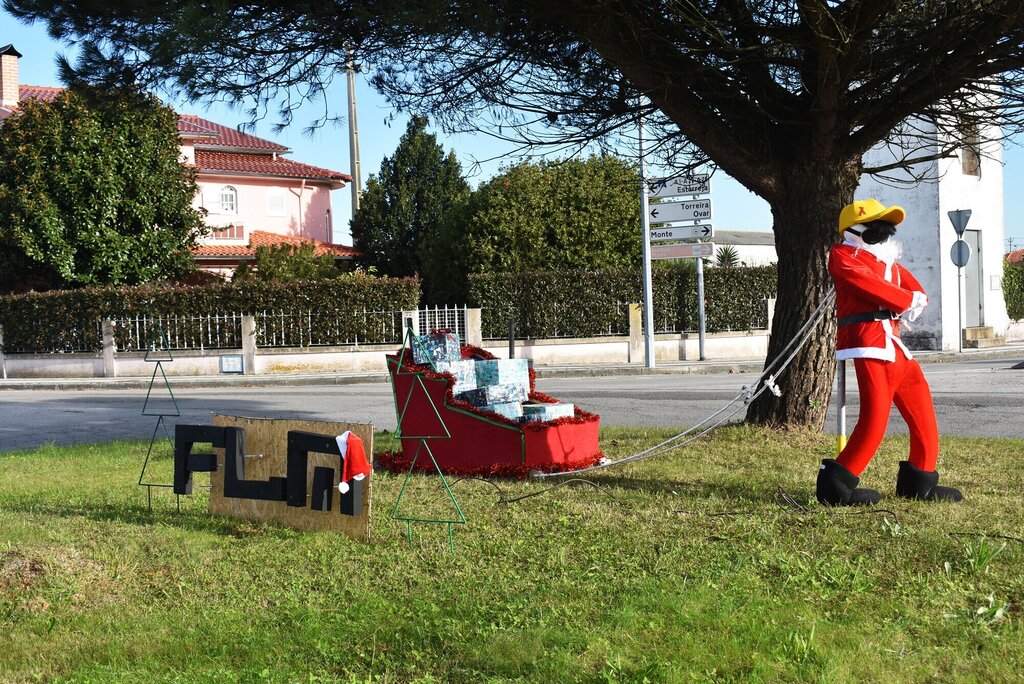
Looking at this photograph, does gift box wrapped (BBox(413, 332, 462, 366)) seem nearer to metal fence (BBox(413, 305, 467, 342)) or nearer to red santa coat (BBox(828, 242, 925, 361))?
red santa coat (BBox(828, 242, 925, 361))

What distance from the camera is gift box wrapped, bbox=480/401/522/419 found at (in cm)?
801

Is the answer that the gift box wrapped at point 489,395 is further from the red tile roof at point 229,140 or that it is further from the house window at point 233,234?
the red tile roof at point 229,140

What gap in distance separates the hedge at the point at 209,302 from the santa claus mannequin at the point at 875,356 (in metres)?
19.6

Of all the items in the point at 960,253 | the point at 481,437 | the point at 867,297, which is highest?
the point at 960,253

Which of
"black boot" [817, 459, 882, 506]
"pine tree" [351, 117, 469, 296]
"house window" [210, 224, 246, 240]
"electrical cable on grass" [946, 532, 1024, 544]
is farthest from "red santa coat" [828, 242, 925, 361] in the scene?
"house window" [210, 224, 246, 240]

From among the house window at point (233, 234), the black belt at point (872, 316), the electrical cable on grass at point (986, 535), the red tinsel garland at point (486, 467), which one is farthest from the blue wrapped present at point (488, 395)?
the house window at point (233, 234)

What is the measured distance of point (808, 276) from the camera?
28.3ft

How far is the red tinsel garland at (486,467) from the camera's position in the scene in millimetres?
7617

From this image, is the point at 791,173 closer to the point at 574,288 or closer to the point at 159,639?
the point at 159,639

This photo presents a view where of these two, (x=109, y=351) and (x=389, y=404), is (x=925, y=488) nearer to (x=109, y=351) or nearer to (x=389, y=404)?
(x=389, y=404)

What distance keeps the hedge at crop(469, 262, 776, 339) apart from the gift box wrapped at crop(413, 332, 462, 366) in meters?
17.8

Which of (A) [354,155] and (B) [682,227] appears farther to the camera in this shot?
(A) [354,155]

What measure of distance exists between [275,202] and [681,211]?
2243 cm

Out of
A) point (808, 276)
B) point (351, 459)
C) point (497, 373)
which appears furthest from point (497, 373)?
point (351, 459)
